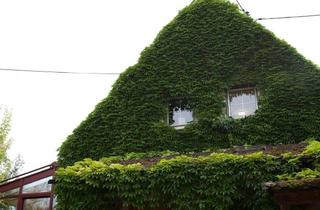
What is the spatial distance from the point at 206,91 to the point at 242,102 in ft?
4.18

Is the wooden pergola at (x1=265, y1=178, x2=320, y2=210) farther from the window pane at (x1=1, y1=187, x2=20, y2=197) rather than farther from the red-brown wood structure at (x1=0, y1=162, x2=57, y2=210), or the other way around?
the window pane at (x1=1, y1=187, x2=20, y2=197)

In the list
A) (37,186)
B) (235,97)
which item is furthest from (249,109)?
(37,186)

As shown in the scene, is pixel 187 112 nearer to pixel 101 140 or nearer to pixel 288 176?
pixel 101 140

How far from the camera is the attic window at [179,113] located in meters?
13.4

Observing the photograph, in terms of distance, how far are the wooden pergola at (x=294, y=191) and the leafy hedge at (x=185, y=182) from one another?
759 mm

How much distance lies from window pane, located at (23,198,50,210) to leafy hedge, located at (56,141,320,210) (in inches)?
163

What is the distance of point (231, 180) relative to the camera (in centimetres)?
910

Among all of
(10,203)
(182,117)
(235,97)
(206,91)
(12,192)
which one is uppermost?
(206,91)

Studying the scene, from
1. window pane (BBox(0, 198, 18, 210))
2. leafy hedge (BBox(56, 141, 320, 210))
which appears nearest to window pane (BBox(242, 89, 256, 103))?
leafy hedge (BBox(56, 141, 320, 210))

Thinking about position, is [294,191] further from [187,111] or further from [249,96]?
[187,111]

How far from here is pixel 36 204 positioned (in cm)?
1409

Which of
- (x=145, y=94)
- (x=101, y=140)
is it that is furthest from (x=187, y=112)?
(x=101, y=140)

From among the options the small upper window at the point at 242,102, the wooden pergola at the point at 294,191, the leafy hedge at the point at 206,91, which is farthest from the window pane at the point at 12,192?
the wooden pergola at the point at 294,191

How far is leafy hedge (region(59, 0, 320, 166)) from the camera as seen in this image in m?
12.3
